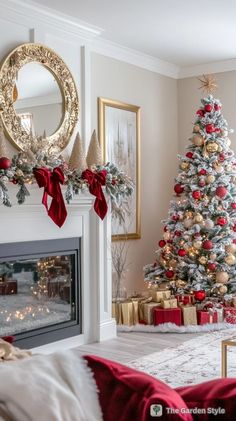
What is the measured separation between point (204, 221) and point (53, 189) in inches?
87.3

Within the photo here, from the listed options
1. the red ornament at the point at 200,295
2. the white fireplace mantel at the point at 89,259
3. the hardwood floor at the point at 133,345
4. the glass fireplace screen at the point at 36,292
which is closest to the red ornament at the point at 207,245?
the red ornament at the point at 200,295

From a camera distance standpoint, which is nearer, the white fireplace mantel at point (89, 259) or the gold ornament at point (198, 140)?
the white fireplace mantel at point (89, 259)

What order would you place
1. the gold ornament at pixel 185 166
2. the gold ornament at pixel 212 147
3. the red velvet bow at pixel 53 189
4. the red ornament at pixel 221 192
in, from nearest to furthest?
the red velvet bow at pixel 53 189
the red ornament at pixel 221 192
the gold ornament at pixel 212 147
the gold ornament at pixel 185 166

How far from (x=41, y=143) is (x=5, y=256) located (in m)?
1.02

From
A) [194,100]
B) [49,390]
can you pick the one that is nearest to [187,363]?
[49,390]

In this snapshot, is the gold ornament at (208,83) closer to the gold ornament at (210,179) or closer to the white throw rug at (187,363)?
the gold ornament at (210,179)

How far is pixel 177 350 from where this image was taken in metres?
4.68

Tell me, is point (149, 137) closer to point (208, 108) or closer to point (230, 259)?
point (208, 108)

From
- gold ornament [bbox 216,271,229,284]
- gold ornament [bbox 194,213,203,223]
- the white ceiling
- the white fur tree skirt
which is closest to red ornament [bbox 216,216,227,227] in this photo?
gold ornament [bbox 194,213,203,223]

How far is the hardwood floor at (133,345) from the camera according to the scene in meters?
4.57

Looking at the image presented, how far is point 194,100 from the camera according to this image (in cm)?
704

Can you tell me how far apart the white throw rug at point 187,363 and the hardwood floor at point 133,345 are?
0.37 ft

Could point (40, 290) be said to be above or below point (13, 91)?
below

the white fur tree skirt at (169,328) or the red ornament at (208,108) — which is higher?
the red ornament at (208,108)
